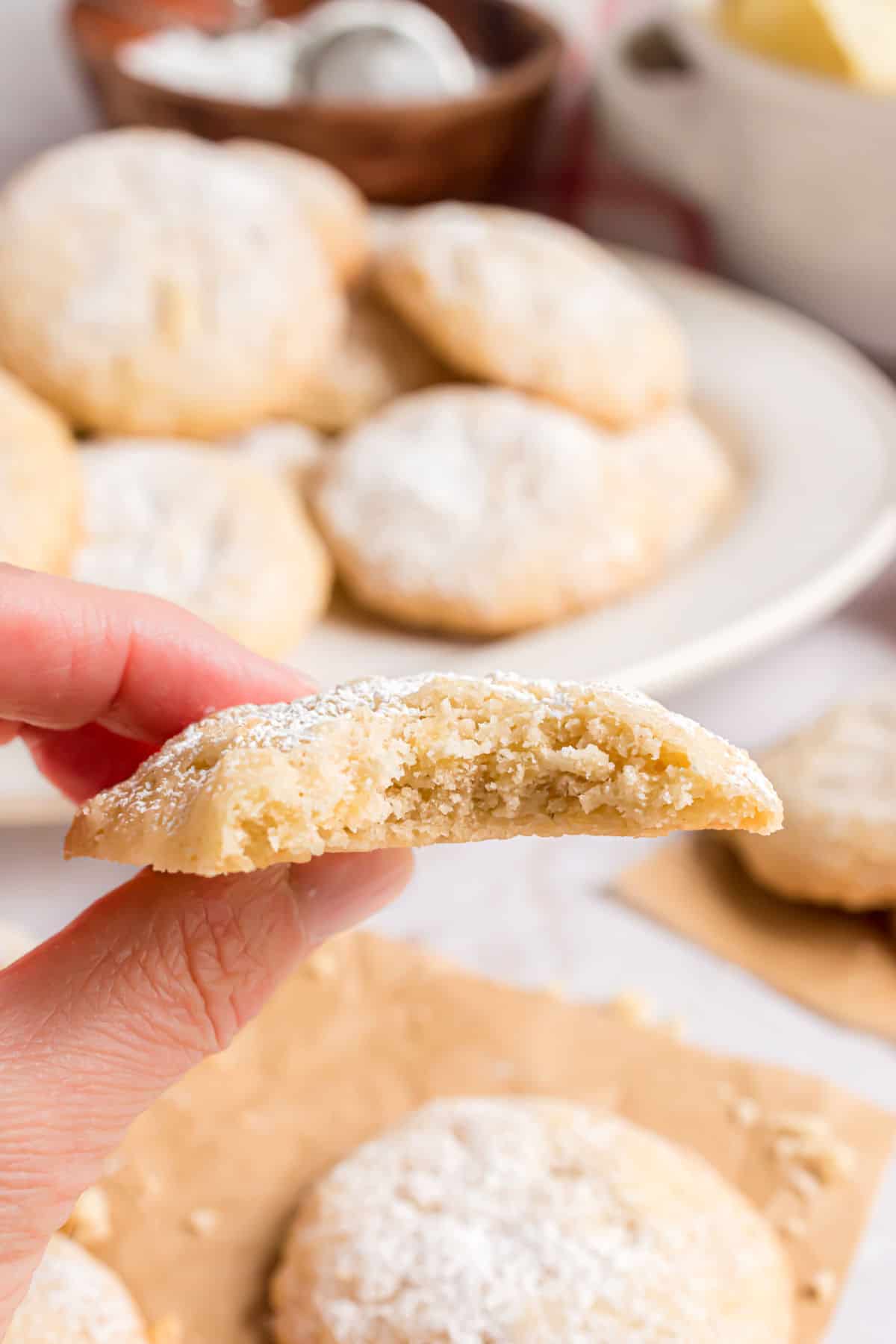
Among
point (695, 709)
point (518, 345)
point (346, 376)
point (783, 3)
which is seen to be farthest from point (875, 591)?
point (783, 3)

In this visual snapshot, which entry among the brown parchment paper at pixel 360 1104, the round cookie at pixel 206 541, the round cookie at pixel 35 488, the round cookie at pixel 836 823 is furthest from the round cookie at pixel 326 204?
the brown parchment paper at pixel 360 1104

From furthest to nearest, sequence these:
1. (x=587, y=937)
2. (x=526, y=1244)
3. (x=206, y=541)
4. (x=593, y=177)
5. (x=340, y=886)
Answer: (x=593, y=177), (x=206, y=541), (x=587, y=937), (x=526, y=1244), (x=340, y=886)

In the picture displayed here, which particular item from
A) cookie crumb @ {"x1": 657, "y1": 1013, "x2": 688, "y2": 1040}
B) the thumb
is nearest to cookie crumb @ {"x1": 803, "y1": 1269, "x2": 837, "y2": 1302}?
cookie crumb @ {"x1": 657, "y1": 1013, "x2": 688, "y2": 1040}

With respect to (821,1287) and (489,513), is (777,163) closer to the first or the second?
(489,513)

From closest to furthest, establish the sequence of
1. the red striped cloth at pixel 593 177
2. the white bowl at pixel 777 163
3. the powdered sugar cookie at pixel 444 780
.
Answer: the powdered sugar cookie at pixel 444 780
the white bowl at pixel 777 163
the red striped cloth at pixel 593 177

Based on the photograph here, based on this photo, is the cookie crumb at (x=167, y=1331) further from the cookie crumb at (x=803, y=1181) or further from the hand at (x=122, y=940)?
the cookie crumb at (x=803, y=1181)

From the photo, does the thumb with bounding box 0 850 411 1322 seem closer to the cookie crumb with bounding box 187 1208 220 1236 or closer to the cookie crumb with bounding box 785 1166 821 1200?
the cookie crumb with bounding box 187 1208 220 1236

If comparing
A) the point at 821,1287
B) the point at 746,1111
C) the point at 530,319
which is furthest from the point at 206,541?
the point at 821,1287
